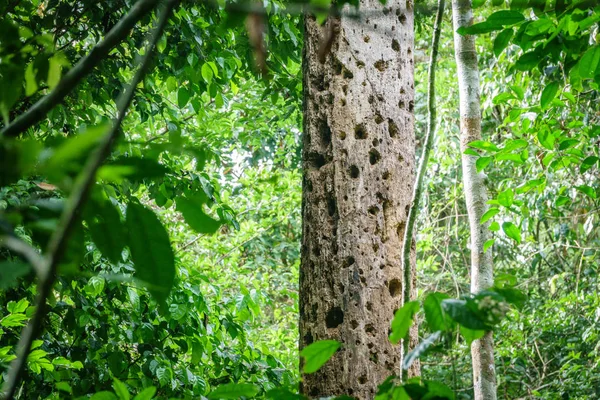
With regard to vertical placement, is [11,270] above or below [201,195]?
below

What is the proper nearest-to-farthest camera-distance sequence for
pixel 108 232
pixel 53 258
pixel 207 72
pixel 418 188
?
1. pixel 53 258
2. pixel 108 232
3. pixel 418 188
4. pixel 207 72

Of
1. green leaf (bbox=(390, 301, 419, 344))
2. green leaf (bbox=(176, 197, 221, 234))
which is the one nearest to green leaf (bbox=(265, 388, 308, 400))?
green leaf (bbox=(390, 301, 419, 344))

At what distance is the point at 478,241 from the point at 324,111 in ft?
3.01

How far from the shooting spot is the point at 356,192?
1.66 metres

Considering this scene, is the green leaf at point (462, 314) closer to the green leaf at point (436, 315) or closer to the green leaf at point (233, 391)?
the green leaf at point (436, 315)

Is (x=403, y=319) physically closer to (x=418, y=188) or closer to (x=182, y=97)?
(x=418, y=188)

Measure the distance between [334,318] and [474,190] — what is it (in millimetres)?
1052

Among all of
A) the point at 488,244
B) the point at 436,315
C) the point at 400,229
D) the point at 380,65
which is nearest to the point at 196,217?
the point at 436,315

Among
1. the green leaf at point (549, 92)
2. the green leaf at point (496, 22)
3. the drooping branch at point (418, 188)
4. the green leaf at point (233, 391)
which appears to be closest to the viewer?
the green leaf at point (233, 391)

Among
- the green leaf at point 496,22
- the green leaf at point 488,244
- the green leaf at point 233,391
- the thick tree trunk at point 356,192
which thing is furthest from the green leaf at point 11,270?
the green leaf at point 488,244

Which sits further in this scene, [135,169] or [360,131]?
[360,131]

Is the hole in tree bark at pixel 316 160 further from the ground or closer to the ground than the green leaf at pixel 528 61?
closer to the ground

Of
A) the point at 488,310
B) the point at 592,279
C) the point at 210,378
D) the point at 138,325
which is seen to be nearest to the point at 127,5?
the point at 138,325

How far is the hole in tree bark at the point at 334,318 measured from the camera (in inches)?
62.2
